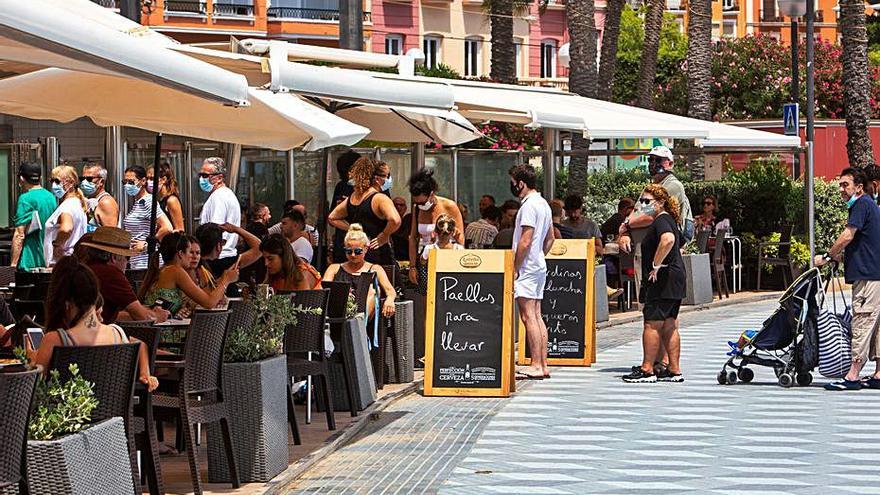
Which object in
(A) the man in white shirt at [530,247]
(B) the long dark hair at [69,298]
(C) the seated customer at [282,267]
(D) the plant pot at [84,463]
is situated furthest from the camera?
(A) the man in white shirt at [530,247]

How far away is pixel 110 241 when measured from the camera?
1138 centimetres

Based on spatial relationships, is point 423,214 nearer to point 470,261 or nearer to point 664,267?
point 470,261

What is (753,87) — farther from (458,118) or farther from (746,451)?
(746,451)

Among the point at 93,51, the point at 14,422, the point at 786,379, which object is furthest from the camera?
the point at 786,379

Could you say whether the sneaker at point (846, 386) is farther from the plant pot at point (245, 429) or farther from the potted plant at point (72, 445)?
the potted plant at point (72, 445)

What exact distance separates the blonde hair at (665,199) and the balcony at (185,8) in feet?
146

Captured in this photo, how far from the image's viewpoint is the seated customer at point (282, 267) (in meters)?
13.1

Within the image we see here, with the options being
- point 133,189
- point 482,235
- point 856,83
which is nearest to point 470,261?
point 133,189

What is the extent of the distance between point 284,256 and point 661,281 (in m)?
3.83

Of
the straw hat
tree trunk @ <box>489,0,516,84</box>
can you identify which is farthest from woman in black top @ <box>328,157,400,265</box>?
tree trunk @ <box>489,0,516,84</box>

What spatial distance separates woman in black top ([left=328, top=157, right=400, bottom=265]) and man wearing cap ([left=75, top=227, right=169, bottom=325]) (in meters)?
4.82

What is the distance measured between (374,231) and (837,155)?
103 ft

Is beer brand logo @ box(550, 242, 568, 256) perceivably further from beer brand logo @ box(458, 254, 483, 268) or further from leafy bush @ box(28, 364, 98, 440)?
leafy bush @ box(28, 364, 98, 440)

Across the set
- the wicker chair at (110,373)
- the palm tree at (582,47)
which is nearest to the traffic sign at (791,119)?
the palm tree at (582,47)
